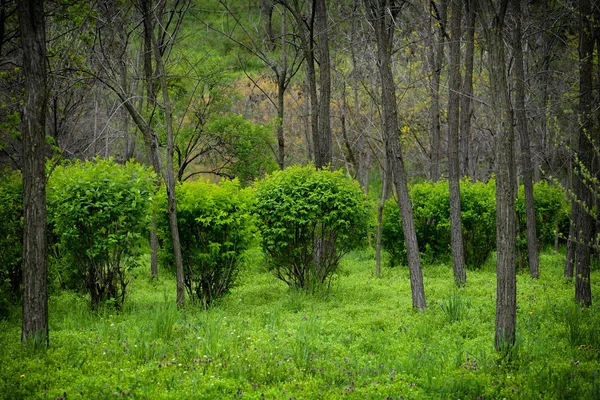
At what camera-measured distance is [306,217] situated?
402 inches

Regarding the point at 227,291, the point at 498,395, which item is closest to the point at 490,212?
the point at 227,291

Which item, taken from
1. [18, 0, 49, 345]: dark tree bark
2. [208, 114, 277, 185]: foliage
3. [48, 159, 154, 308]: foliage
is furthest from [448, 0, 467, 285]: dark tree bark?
[208, 114, 277, 185]: foliage

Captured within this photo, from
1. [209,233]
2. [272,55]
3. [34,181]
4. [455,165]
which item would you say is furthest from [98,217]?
[272,55]

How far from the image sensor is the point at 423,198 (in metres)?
14.8

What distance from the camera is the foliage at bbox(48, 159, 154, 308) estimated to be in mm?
8375

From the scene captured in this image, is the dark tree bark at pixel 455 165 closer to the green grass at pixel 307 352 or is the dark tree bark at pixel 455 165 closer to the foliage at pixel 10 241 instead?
the green grass at pixel 307 352

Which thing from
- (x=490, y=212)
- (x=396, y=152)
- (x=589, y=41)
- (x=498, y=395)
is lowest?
(x=498, y=395)

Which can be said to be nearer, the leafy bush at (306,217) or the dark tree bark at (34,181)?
the dark tree bark at (34,181)

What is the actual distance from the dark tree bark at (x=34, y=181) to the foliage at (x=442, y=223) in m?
10.2

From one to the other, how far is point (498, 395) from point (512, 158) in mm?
2443

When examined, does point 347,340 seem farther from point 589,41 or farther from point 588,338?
point 589,41

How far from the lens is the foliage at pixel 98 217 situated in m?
8.38

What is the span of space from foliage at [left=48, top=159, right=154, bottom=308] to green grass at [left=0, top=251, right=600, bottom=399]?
1.52ft

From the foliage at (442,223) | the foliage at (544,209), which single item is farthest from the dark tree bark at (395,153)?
the foliage at (544,209)
